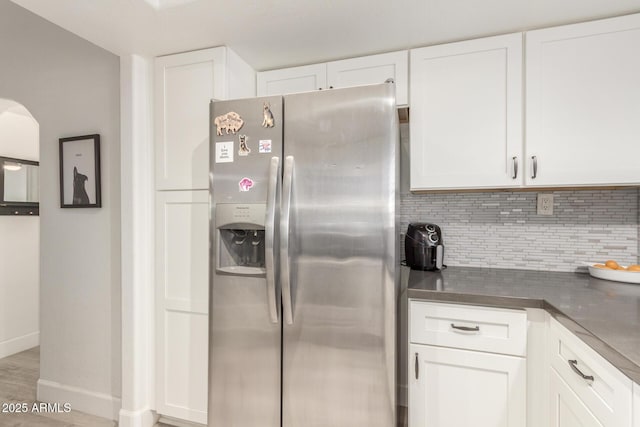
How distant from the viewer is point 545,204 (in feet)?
6.06

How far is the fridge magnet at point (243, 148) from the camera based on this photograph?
143cm

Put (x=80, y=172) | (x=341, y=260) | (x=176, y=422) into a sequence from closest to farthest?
1. (x=341, y=260)
2. (x=176, y=422)
3. (x=80, y=172)

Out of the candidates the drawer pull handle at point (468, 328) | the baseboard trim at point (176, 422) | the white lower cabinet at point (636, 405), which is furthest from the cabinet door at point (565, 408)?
the baseboard trim at point (176, 422)

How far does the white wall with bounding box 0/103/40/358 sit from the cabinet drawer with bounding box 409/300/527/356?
364cm

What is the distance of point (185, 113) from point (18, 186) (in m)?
2.40

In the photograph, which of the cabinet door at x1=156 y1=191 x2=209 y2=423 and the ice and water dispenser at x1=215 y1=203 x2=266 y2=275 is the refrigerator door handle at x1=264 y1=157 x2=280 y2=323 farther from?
the cabinet door at x1=156 y1=191 x2=209 y2=423

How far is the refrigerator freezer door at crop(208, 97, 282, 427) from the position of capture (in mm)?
1374

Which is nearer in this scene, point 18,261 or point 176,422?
point 176,422

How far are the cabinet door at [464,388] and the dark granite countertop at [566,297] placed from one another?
25 centimetres

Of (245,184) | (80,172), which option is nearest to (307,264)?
(245,184)

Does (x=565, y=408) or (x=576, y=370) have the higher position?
(x=576, y=370)

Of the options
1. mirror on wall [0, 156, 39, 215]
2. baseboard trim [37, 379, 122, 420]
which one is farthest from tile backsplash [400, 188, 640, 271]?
mirror on wall [0, 156, 39, 215]

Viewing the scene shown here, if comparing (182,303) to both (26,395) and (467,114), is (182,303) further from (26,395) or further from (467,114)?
(467,114)

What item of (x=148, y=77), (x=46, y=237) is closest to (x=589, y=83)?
(x=148, y=77)
